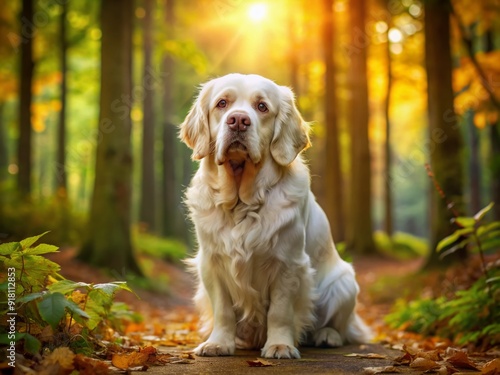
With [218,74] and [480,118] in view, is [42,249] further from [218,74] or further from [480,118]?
[480,118]

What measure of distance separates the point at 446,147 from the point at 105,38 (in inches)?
238

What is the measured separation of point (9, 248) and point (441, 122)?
315 inches

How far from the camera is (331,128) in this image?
722 inches

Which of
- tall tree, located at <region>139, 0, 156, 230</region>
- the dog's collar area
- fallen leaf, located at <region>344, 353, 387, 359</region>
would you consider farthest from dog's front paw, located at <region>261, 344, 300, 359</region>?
tall tree, located at <region>139, 0, 156, 230</region>

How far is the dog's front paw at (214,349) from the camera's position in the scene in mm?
3949

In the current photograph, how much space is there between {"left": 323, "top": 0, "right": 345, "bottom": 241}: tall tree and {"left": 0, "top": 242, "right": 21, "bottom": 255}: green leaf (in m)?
15.5

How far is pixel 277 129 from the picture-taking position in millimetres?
4141

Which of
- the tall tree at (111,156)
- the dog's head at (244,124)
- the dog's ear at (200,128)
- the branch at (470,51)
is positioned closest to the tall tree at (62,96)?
the tall tree at (111,156)

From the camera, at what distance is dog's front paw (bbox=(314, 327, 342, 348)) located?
15.3 feet

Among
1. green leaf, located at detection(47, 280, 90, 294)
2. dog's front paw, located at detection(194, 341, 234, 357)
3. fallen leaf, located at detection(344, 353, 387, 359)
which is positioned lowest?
fallen leaf, located at detection(344, 353, 387, 359)

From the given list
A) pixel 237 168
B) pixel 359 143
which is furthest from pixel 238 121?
pixel 359 143

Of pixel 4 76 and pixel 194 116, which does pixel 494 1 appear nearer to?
pixel 194 116

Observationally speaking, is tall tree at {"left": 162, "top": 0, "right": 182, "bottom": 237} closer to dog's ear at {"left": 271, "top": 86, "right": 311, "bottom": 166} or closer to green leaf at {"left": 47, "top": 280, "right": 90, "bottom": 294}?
dog's ear at {"left": 271, "top": 86, "right": 311, "bottom": 166}

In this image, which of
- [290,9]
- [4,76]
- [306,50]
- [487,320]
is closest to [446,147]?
[487,320]
